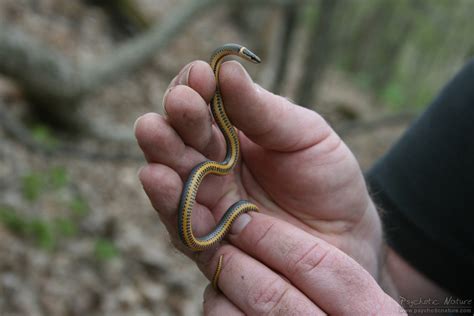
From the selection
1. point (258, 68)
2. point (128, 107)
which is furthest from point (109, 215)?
point (258, 68)

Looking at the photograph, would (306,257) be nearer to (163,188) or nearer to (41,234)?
(163,188)

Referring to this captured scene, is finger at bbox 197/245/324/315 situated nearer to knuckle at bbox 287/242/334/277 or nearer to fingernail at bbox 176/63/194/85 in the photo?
knuckle at bbox 287/242/334/277

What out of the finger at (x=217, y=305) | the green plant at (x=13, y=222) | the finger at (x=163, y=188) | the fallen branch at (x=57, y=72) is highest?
the finger at (x=163, y=188)

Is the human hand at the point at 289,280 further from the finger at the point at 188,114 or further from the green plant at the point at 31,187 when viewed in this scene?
the green plant at the point at 31,187

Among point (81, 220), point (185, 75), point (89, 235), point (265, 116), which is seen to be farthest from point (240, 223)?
point (81, 220)

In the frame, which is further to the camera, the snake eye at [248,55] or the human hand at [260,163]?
the snake eye at [248,55]

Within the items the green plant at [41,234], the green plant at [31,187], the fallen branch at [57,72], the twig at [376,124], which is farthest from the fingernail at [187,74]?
the twig at [376,124]

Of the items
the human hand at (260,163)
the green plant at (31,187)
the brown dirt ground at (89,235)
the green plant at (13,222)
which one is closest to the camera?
the human hand at (260,163)

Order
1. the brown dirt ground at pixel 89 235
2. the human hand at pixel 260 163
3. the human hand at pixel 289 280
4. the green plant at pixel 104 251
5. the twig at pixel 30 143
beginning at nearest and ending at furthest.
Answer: the human hand at pixel 289 280 → the human hand at pixel 260 163 → the brown dirt ground at pixel 89 235 → the green plant at pixel 104 251 → the twig at pixel 30 143
